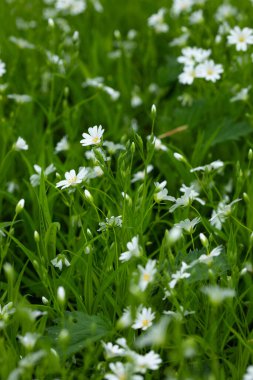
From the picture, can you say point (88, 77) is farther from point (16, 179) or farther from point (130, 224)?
point (130, 224)

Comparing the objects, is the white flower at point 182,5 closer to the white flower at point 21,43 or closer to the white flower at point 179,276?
the white flower at point 21,43

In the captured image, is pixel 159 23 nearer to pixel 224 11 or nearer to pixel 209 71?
pixel 224 11

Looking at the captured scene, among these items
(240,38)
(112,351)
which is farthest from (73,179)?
(240,38)

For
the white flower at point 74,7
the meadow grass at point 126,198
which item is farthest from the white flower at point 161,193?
the white flower at point 74,7

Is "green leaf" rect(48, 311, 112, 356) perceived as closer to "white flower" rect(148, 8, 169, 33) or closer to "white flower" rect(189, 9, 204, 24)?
"white flower" rect(189, 9, 204, 24)

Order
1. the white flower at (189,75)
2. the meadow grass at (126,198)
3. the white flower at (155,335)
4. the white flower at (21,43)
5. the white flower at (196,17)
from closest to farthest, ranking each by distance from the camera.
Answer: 1. the white flower at (155,335)
2. the meadow grass at (126,198)
3. the white flower at (189,75)
4. the white flower at (196,17)
5. the white flower at (21,43)

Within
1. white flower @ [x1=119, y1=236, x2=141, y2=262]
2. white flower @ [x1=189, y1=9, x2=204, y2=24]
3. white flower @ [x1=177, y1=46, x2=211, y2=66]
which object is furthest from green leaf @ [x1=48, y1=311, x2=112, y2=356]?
white flower @ [x1=189, y1=9, x2=204, y2=24]
